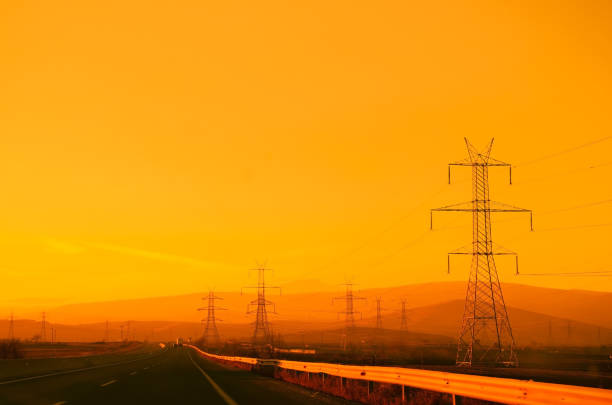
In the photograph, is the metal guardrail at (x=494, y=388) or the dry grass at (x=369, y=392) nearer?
the metal guardrail at (x=494, y=388)

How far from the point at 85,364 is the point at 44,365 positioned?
9363 mm

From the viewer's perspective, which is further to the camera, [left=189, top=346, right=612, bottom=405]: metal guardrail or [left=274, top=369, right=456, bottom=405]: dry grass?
[left=274, top=369, right=456, bottom=405]: dry grass

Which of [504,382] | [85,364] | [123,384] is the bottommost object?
[85,364]

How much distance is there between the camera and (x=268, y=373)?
33.5 metres

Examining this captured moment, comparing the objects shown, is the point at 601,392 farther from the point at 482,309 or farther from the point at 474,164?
the point at 474,164

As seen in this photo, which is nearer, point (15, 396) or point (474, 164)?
point (15, 396)

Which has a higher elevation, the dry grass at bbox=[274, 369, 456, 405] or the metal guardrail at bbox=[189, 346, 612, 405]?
the metal guardrail at bbox=[189, 346, 612, 405]

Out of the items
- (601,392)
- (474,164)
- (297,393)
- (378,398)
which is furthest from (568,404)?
(474,164)

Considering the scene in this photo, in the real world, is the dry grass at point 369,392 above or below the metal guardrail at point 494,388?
below

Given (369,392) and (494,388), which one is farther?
(369,392)

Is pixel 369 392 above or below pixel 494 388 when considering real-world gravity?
below

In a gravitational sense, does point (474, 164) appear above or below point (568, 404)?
above

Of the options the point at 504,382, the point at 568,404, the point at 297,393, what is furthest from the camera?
the point at 297,393

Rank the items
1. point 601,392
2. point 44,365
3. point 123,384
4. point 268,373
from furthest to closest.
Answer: point 44,365, point 268,373, point 123,384, point 601,392
